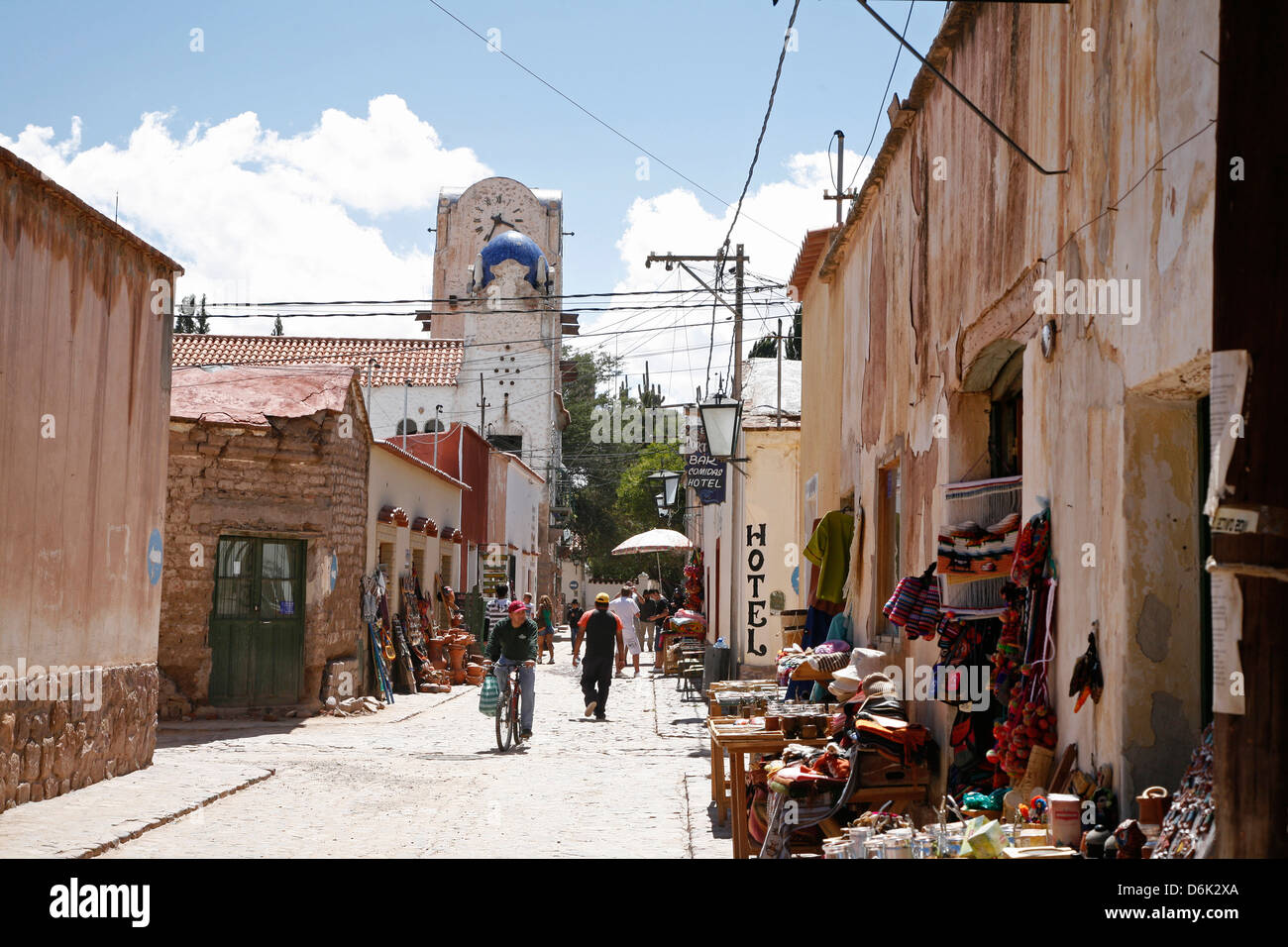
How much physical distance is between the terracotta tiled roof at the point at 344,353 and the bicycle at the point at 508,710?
1097 inches

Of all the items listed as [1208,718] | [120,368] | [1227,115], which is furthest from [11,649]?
[1227,115]

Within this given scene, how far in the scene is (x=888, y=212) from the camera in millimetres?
10047

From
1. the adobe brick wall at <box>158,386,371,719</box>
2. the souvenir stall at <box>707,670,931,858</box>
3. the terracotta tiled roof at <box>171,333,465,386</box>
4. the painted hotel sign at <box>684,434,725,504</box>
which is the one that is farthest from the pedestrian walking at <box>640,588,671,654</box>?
the souvenir stall at <box>707,670,931,858</box>

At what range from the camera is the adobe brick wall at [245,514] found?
15680 mm

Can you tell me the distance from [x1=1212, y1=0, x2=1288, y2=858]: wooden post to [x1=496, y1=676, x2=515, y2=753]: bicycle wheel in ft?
34.9

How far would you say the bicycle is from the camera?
533 inches

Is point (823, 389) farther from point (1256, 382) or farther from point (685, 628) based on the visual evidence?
point (1256, 382)

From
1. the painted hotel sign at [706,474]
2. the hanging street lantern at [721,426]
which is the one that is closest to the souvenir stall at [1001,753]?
the hanging street lantern at [721,426]

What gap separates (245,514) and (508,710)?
466 centimetres

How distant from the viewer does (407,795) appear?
10.4 m

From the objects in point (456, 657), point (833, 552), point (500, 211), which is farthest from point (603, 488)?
point (833, 552)
